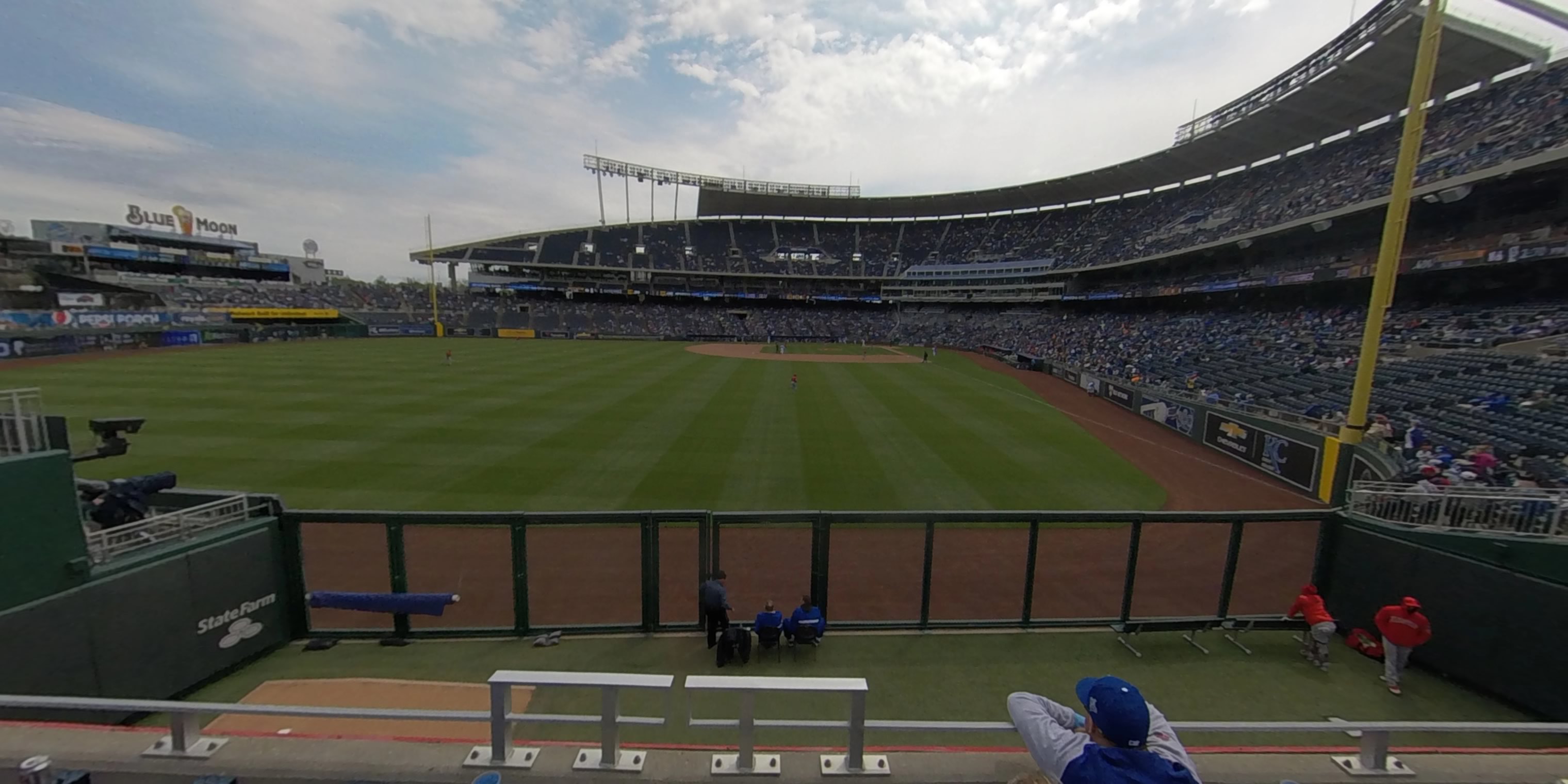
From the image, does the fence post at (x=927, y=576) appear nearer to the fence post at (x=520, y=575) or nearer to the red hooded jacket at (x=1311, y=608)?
the red hooded jacket at (x=1311, y=608)

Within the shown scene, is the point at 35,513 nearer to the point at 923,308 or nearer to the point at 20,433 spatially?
the point at 20,433

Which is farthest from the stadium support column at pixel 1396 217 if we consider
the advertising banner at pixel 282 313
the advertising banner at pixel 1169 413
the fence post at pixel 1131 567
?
the advertising banner at pixel 282 313

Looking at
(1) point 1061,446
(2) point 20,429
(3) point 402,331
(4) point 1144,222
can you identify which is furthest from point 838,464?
(3) point 402,331

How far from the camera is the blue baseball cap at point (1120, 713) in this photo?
99.2 inches

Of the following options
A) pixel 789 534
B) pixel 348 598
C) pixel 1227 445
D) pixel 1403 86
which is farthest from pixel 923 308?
pixel 348 598

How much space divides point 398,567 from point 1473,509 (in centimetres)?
1437

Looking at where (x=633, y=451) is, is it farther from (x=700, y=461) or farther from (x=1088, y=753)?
(x=1088, y=753)

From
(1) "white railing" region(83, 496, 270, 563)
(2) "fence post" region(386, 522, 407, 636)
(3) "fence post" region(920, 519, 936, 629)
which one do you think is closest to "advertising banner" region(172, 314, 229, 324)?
(1) "white railing" region(83, 496, 270, 563)

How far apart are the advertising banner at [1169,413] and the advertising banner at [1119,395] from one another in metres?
1.23

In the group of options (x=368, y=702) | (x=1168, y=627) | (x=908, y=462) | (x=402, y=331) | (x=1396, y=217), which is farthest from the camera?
(x=402, y=331)

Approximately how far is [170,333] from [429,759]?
210ft

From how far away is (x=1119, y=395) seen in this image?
30516 mm

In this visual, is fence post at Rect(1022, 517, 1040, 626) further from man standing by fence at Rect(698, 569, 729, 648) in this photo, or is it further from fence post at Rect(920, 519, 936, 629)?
man standing by fence at Rect(698, 569, 729, 648)

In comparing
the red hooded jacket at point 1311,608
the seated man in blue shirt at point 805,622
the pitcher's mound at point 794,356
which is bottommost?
the seated man in blue shirt at point 805,622
